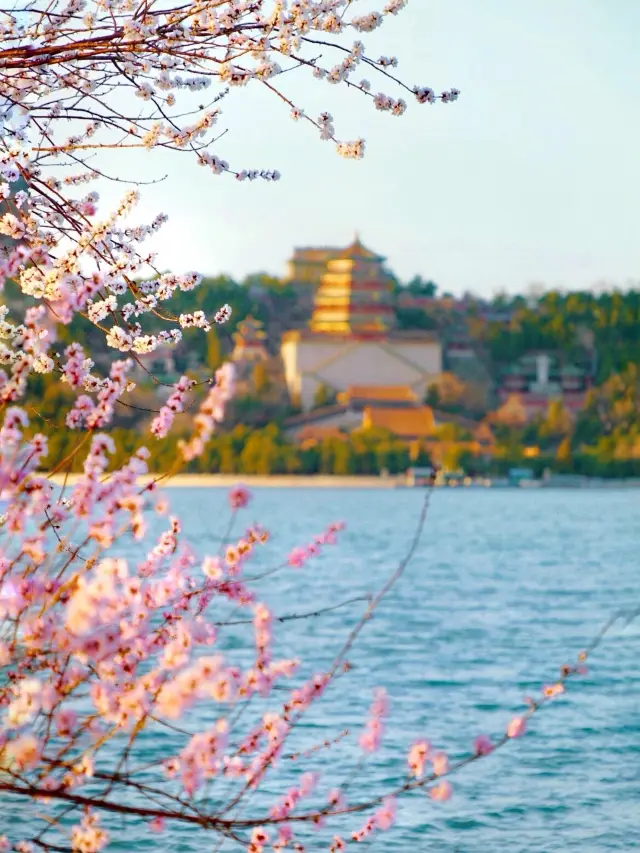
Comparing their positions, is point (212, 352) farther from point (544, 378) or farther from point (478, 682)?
→ point (478, 682)

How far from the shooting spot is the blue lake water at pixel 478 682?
879 centimetres

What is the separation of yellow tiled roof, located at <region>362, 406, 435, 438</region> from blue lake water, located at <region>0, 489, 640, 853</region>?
32721 millimetres

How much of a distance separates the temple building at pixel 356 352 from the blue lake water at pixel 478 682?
40308 mm

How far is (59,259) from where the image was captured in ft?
13.7

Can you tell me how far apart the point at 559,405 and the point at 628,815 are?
73534 millimetres

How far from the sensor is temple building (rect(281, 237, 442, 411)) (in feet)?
271

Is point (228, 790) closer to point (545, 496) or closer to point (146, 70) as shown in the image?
point (146, 70)

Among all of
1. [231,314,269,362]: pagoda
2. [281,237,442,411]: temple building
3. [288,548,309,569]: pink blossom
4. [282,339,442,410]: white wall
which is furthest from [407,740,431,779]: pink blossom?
[231,314,269,362]: pagoda

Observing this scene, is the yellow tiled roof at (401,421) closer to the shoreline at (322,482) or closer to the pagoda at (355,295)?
the shoreline at (322,482)

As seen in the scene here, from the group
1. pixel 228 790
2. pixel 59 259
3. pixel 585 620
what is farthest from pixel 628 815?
pixel 585 620

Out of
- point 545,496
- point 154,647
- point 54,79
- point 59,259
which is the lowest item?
point 545,496

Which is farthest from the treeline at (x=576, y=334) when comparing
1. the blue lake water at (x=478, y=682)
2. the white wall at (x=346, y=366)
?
the blue lake water at (x=478, y=682)

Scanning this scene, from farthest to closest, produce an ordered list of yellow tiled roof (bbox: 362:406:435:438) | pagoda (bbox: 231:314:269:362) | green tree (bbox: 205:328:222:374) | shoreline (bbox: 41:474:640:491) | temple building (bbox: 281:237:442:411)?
1. green tree (bbox: 205:328:222:374)
2. pagoda (bbox: 231:314:269:362)
3. temple building (bbox: 281:237:442:411)
4. yellow tiled roof (bbox: 362:406:435:438)
5. shoreline (bbox: 41:474:640:491)

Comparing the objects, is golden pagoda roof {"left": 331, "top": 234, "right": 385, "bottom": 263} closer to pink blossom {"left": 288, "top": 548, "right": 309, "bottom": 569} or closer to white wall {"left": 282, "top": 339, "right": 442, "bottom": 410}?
white wall {"left": 282, "top": 339, "right": 442, "bottom": 410}
